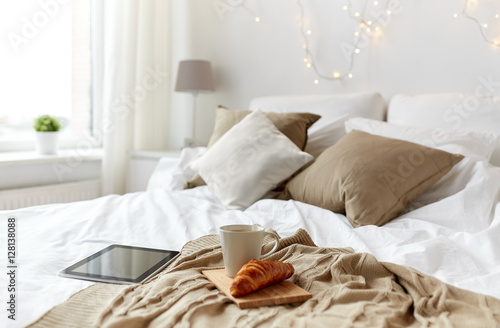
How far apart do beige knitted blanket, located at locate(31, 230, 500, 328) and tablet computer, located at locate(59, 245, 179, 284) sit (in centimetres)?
4

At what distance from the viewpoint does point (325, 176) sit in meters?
1.71

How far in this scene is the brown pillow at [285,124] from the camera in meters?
2.06

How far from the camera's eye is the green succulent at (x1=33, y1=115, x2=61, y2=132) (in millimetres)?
2775

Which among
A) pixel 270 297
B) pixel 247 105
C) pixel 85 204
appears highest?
pixel 247 105

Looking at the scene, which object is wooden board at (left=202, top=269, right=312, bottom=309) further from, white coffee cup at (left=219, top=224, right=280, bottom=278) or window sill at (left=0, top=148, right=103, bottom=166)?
window sill at (left=0, top=148, right=103, bottom=166)

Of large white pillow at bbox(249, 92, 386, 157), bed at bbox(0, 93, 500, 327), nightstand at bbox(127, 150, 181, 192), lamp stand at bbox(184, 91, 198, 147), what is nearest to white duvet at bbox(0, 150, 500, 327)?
bed at bbox(0, 93, 500, 327)

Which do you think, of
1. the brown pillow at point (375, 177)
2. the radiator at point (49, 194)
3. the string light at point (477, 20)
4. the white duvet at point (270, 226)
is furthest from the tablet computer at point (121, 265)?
the string light at point (477, 20)

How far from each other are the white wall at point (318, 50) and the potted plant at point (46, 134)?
81 centimetres

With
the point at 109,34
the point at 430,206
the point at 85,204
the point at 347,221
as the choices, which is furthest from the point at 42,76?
the point at 430,206

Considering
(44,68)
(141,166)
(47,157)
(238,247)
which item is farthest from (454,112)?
(44,68)

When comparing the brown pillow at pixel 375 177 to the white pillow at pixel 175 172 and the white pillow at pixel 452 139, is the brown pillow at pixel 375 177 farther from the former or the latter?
the white pillow at pixel 175 172

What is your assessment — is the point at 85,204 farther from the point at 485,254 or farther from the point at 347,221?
the point at 485,254

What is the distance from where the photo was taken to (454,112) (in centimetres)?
200

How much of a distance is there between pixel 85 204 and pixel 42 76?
1.57 metres
